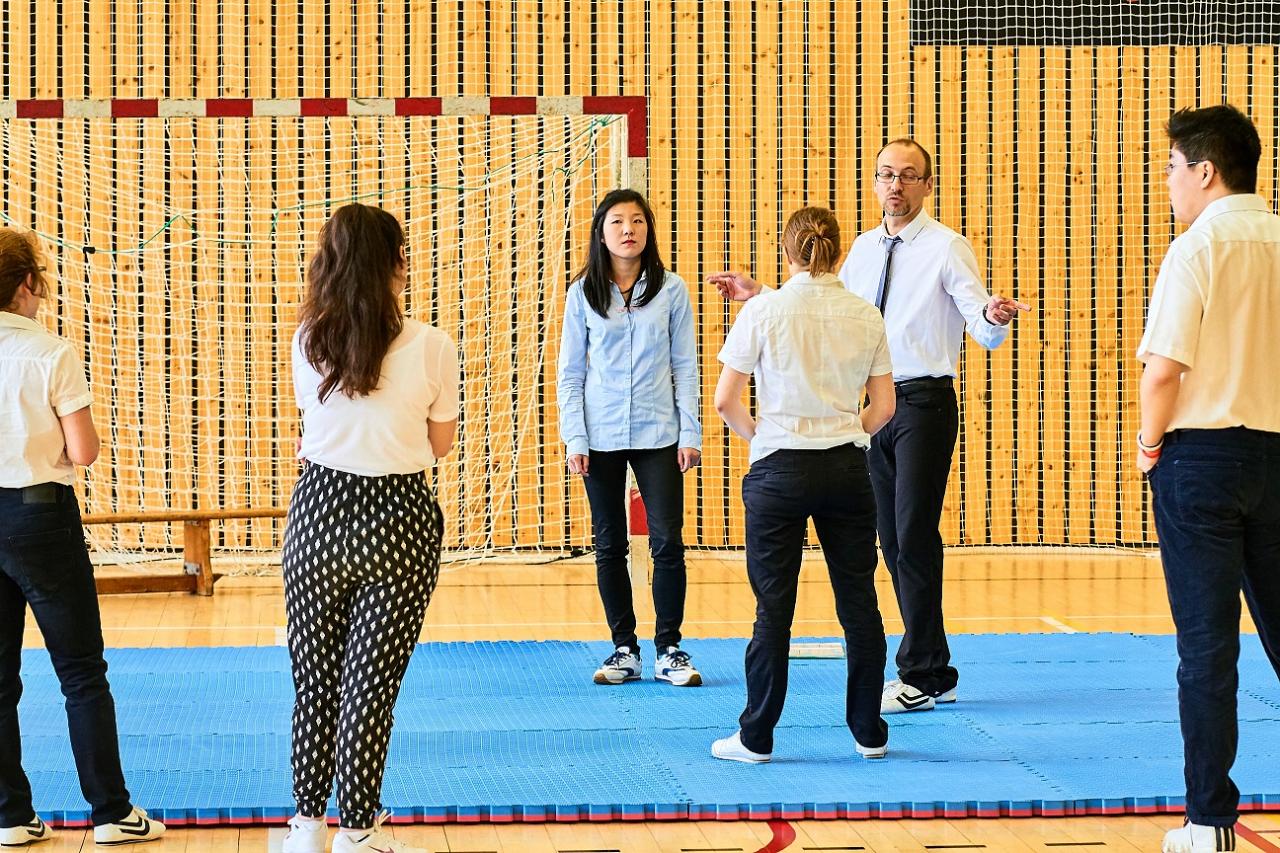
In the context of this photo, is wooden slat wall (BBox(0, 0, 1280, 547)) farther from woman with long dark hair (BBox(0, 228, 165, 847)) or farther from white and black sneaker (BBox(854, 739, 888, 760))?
woman with long dark hair (BBox(0, 228, 165, 847))

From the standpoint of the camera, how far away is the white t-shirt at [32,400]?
3.13m

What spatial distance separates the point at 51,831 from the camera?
3.38 metres

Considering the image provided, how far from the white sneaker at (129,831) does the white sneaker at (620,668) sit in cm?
185

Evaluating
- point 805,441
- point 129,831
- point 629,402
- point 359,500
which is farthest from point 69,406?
point 629,402

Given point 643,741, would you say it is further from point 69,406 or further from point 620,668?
point 69,406

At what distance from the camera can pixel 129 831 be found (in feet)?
10.8

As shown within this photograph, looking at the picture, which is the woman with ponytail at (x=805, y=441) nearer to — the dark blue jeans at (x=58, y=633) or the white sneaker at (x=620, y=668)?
the white sneaker at (x=620, y=668)

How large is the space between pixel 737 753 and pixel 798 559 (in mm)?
565

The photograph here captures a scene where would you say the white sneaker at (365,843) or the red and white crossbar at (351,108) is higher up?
the red and white crossbar at (351,108)

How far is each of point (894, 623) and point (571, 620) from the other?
1.43 m

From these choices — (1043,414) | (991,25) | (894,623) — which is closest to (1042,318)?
(1043,414)

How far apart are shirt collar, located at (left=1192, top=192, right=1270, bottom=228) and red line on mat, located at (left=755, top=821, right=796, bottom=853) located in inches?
64.6

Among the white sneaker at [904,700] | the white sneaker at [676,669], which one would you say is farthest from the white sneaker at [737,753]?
the white sneaker at [676,669]

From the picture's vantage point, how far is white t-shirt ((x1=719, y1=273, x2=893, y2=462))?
3.75 meters
